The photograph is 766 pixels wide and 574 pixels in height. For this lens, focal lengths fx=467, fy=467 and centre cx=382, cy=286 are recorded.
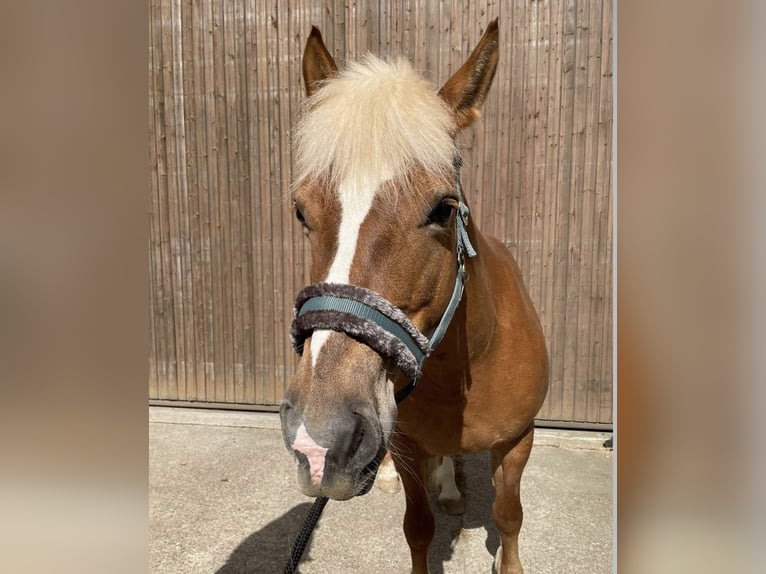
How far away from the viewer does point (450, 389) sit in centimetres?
160

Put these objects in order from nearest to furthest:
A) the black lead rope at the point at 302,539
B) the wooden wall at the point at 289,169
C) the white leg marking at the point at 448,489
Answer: the black lead rope at the point at 302,539 < the white leg marking at the point at 448,489 < the wooden wall at the point at 289,169

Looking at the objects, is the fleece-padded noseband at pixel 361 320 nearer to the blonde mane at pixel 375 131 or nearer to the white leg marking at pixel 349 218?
the white leg marking at pixel 349 218

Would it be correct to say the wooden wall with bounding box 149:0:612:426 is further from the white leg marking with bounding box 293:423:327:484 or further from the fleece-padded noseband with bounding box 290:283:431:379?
the white leg marking with bounding box 293:423:327:484

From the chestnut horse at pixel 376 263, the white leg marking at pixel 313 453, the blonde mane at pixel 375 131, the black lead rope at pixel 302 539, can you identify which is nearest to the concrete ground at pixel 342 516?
the black lead rope at pixel 302 539

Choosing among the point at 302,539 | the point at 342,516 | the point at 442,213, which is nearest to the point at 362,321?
the point at 442,213

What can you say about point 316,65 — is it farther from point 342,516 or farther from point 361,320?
point 342,516

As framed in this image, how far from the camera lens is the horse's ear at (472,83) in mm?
1309

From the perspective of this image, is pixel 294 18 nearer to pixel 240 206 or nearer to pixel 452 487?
pixel 240 206

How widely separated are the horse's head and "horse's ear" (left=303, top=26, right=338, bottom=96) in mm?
224

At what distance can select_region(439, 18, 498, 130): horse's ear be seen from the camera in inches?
51.5

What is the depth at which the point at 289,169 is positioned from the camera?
3.92 meters

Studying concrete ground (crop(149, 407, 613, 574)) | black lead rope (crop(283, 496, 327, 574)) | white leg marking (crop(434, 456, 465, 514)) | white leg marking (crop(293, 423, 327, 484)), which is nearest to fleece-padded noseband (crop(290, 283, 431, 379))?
white leg marking (crop(293, 423, 327, 484))
